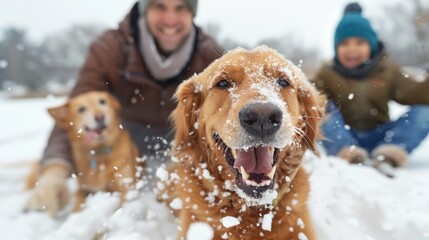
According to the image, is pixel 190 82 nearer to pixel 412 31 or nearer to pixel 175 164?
pixel 175 164

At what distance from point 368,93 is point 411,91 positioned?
0.41 metres

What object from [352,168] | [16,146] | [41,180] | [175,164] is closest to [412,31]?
[352,168]

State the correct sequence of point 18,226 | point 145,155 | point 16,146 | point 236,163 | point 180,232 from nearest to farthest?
point 236,163 < point 180,232 < point 18,226 < point 145,155 < point 16,146

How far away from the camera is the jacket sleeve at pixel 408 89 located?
4.09 metres

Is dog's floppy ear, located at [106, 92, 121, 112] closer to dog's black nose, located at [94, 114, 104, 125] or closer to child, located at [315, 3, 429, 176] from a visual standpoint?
dog's black nose, located at [94, 114, 104, 125]

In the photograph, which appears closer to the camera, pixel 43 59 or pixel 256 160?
pixel 256 160

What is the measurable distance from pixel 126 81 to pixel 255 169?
8.03 ft

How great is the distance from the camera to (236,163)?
82.4 inches

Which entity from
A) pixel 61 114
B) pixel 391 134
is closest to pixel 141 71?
pixel 61 114

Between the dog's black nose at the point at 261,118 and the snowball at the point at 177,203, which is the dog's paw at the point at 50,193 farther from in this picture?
the dog's black nose at the point at 261,118

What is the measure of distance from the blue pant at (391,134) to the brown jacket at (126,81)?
1499mm

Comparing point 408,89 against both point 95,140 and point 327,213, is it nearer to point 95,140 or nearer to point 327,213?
point 327,213

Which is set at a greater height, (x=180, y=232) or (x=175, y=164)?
(x=175, y=164)

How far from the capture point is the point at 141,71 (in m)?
3.93
